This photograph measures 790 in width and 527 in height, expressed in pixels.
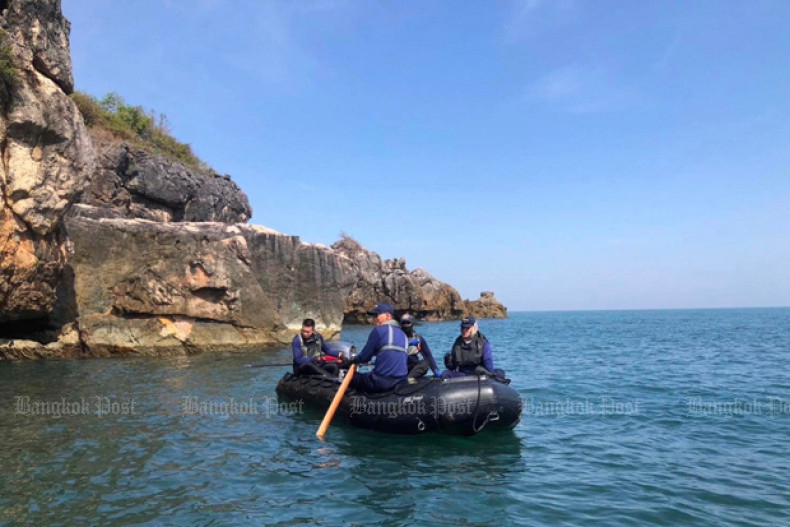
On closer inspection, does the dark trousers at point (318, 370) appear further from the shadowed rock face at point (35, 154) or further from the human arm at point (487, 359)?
the shadowed rock face at point (35, 154)

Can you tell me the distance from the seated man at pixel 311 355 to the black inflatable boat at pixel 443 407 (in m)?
2.86

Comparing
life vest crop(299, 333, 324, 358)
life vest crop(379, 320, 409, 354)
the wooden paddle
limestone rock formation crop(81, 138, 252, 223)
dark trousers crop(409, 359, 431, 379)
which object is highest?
limestone rock formation crop(81, 138, 252, 223)

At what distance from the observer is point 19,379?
14852mm

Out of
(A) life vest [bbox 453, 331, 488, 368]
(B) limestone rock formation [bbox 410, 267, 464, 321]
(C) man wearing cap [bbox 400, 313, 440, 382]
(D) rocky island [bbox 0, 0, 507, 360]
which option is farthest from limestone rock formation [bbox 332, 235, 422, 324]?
(A) life vest [bbox 453, 331, 488, 368]

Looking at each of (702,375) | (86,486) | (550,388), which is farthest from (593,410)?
(86,486)

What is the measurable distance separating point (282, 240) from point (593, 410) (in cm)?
2015

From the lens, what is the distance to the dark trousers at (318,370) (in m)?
12.2

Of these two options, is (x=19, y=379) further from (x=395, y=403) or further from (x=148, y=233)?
(x=395, y=403)

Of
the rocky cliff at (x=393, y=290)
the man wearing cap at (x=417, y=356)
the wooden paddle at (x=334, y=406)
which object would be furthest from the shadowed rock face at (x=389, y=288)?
the wooden paddle at (x=334, y=406)

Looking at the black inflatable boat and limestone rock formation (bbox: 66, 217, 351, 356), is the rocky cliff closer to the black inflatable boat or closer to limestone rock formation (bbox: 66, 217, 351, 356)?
limestone rock formation (bbox: 66, 217, 351, 356)

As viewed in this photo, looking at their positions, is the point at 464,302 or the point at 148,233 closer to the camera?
the point at 148,233

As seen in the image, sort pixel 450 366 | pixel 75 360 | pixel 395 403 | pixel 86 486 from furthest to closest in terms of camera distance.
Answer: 1. pixel 75 360
2. pixel 450 366
3. pixel 395 403
4. pixel 86 486

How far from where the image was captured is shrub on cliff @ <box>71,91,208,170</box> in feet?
110

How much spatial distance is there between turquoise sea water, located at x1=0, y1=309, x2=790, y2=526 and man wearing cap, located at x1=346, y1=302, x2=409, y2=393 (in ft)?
3.32
